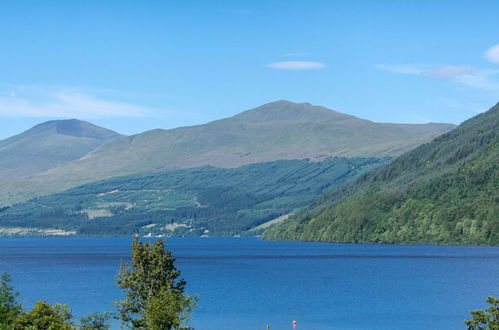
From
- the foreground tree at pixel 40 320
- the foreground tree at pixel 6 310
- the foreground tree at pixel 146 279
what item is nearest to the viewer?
the foreground tree at pixel 40 320

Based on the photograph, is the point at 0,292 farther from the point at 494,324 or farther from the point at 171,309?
the point at 494,324

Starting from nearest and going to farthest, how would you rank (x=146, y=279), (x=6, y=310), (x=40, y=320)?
(x=40, y=320), (x=6, y=310), (x=146, y=279)

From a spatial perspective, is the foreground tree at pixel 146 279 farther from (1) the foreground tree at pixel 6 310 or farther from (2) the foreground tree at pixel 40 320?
(1) the foreground tree at pixel 6 310

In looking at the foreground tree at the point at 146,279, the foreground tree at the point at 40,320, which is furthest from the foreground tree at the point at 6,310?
the foreground tree at the point at 146,279

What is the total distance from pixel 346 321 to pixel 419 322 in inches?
440

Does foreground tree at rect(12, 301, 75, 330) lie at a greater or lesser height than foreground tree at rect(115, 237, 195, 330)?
lesser

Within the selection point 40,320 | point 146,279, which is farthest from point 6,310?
point 146,279

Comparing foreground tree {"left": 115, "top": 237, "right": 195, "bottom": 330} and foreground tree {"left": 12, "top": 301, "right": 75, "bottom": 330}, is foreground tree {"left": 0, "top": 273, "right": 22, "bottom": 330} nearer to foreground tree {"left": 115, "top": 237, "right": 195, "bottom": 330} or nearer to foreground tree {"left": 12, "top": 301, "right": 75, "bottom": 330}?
foreground tree {"left": 12, "top": 301, "right": 75, "bottom": 330}

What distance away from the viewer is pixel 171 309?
8900 cm

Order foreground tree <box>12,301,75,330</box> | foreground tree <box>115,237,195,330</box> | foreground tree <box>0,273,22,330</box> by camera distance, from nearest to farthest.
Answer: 1. foreground tree <box>12,301,75,330</box>
2. foreground tree <box>0,273,22,330</box>
3. foreground tree <box>115,237,195,330</box>

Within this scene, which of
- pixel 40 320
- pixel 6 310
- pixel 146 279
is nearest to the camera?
pixel 40 320

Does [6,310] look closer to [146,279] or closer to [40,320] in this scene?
[40,320]

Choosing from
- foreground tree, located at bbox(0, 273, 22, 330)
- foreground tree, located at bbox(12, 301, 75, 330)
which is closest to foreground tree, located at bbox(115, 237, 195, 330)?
foreground tree, located at bbox(12, 301, 75, 330)

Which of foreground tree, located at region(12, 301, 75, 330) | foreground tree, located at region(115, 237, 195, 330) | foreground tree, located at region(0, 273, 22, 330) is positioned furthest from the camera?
foreground tree, located at region(115, 237, 195, 330)
